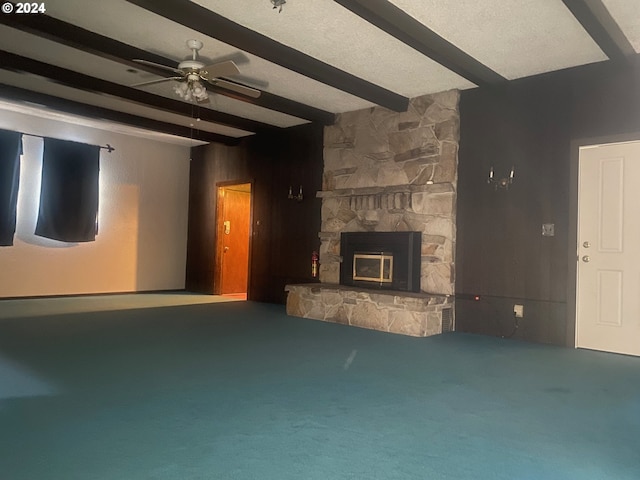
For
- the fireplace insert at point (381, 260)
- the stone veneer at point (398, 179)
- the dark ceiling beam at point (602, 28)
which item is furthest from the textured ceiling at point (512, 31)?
the fireplace insert at point (381, 260)

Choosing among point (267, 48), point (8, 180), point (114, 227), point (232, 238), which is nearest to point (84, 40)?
point (267, 48)

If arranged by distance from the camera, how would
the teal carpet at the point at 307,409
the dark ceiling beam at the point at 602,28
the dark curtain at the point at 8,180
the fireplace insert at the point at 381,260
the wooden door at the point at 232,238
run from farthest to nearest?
the wooden door at the point at 232,238 < the dark curtain at the point at 8,180 < the fireplace insert at the point at 381,260 < the dark ceiling beam at the point at 602,28 < the teal carpet at the point at 307,409

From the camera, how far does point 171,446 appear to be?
2025 mm

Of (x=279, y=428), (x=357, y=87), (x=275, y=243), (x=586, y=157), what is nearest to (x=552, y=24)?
(x=586, y=157)

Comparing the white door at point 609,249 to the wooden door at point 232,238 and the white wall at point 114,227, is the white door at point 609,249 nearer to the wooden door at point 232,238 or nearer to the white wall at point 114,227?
the wooden door at point 232,238

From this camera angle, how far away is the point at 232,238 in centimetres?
870

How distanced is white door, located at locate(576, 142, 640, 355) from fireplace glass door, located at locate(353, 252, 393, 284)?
2030mm

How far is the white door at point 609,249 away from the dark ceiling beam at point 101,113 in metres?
5.57

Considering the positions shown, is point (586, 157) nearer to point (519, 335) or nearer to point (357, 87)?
point (519, 335)

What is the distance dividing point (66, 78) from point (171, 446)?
4.65 metres

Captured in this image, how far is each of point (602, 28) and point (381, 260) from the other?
319 centimetres

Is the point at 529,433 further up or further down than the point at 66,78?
further down

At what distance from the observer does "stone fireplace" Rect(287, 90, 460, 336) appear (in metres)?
5.18

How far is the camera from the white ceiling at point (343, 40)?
359 cm
